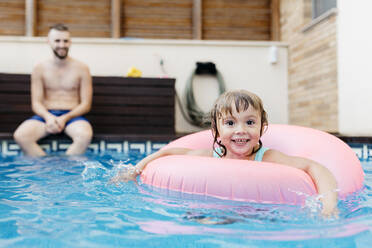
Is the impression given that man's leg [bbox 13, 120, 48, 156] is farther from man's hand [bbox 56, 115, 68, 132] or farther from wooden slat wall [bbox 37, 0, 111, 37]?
wooden slat wall [bbox 37, 0, 111, 37]

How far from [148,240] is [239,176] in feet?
2.16

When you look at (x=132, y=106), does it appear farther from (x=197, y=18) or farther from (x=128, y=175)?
(x=128, y=175)

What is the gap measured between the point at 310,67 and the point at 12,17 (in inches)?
220

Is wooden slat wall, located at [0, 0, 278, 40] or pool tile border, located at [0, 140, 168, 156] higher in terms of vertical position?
wooden slat wall, located at [0, 0, 278, 40]

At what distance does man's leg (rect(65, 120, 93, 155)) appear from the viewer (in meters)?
4.23

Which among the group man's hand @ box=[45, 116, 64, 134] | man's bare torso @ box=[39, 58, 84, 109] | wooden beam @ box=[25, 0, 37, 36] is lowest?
man's hand @ box=[45, 116, 64, 134]

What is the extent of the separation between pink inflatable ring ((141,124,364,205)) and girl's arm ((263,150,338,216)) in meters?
0.06

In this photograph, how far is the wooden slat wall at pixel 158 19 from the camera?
24.6 feet

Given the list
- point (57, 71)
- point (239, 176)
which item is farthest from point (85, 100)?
point (239, 176)

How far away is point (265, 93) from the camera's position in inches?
271

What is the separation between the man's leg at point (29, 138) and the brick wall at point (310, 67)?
4033 millimetres

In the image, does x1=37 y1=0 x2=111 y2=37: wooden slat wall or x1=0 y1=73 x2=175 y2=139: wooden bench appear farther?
x1=37 y1=0 x2=111 y2=37: wooden slat wall

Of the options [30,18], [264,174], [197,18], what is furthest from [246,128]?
[30,18]

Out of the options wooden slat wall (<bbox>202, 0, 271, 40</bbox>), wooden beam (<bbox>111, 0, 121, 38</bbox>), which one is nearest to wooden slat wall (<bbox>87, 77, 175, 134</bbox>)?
wooden beam (<bbox>111, 0, 121, 38</bbox>)
